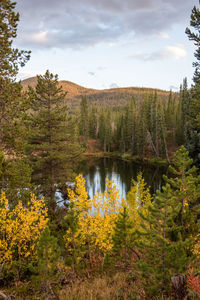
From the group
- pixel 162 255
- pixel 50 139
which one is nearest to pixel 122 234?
pixel 162 255

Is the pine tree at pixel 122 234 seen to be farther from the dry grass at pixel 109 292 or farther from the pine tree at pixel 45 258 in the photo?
the pine tree at pixel 45 258

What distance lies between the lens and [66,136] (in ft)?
66.2

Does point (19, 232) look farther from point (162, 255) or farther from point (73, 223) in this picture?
point (162, 255)

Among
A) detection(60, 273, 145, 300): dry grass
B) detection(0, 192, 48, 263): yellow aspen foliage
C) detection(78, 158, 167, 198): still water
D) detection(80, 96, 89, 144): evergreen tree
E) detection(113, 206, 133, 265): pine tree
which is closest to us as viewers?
detection(60, 273, 145, 300): dry grass

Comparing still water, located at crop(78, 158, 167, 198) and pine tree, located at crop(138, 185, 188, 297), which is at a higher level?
pine tree, located at crop(138, 185, 188, 297)

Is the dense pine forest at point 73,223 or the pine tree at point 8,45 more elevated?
the pine tree at point 8,45

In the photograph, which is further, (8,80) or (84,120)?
(84,120)

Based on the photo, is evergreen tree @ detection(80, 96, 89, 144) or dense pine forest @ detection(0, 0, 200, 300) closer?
dense pine forest @ detection(0, 0, 200, 300)

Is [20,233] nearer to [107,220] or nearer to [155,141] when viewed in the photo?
[107,220]

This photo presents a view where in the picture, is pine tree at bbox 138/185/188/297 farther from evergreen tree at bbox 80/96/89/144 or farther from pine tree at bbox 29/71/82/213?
evergreen tree at bbox 80/96/89/144

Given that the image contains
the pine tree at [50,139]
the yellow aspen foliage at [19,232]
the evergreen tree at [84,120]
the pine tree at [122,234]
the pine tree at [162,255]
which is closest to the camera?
the pine tree at [162,255]

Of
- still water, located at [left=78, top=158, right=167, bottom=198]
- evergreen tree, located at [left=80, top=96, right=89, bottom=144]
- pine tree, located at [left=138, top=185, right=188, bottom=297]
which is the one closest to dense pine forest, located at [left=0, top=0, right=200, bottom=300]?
pine tree, located at [left=138, top=185, right=188, bottom=297]

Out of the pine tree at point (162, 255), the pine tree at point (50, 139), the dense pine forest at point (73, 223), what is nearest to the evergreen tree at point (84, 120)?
the dense pine forest at point (73, 223)

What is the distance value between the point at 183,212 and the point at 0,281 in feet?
26.9
